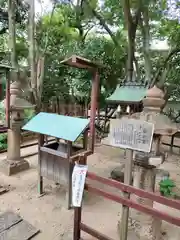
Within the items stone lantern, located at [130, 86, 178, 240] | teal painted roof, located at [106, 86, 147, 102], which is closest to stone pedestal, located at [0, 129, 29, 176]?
teal painted roof, located at [106, 86, 147, 102]

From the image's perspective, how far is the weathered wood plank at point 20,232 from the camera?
108 inches

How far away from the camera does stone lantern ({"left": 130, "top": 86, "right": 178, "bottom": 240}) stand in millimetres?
2619

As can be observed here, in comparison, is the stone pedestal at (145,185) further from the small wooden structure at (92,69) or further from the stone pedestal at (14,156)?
the stone pedestal at (14,156)

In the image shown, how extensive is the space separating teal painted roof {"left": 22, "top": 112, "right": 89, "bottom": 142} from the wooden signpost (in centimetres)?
100

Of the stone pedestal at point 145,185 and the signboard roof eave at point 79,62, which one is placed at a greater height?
the signboard roof eave at point 79,62

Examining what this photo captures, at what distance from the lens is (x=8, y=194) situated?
399cm

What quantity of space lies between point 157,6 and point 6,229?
25.4 ft

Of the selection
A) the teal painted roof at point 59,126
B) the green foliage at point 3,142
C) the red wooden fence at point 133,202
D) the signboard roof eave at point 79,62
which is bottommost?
the green foliage at point 3,142

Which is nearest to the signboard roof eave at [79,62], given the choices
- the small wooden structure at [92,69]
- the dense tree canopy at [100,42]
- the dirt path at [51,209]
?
the small wooden structure at [92,69]

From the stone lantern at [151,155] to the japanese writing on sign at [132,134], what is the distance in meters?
0.46

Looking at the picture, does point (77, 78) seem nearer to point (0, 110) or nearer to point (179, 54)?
point (0, 110)

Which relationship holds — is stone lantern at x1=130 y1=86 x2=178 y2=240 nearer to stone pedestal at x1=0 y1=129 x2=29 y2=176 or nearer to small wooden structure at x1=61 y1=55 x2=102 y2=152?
small wooden structure at x1=61 y1=55 x2=102 y2=152

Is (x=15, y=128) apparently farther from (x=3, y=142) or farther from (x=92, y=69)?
(x=92, y=69)

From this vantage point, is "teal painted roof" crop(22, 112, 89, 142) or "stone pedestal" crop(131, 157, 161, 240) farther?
"teal painted roof" crop(22, 112, 89, 142)
